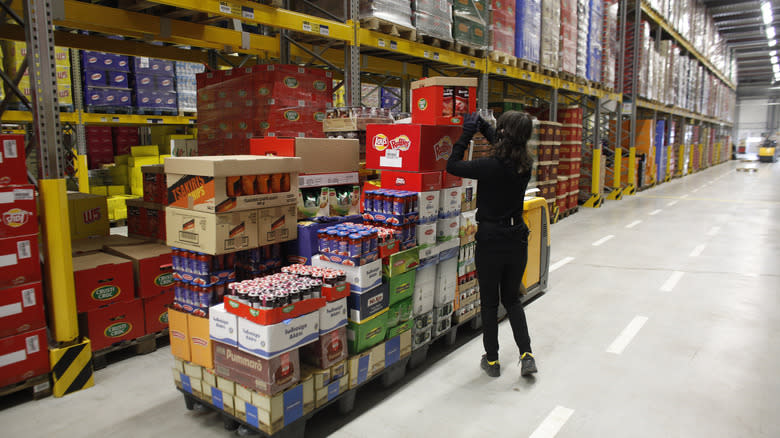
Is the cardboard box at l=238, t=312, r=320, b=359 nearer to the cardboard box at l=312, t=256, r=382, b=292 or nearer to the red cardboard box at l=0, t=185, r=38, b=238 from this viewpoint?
the cardboard box at l=312, t=256, r=382, b=292

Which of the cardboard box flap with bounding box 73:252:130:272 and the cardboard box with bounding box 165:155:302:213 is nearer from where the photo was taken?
the cardboard box with bounding box 165:155:302:213

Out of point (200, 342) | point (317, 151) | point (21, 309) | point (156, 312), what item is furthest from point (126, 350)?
point (317, 151)

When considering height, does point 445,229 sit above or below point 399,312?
above

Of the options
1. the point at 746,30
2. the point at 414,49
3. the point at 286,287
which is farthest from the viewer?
the point at 746,30

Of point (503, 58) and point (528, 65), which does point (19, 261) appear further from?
point (528, 65)

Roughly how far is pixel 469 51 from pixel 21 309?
673cm

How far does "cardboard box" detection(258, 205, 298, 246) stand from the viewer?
3.26 metres

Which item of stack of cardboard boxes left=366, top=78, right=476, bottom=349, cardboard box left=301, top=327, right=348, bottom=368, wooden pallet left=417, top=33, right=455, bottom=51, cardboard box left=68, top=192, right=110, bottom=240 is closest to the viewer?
cardboard box left=301, top=327, right=348, bottom=368

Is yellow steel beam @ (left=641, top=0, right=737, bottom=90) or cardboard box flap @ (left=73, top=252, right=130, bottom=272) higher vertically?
yellow steel beam @ (left=641, top=0, right=737, bottom=90)

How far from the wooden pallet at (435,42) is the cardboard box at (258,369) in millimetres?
5114

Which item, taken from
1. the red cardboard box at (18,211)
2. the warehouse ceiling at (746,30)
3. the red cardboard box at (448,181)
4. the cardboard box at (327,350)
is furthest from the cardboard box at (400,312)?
the warehouse ceiling at (746,30)

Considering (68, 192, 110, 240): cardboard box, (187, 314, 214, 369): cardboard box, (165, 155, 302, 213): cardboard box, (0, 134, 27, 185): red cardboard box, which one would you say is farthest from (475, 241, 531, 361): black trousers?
(68, 192, 110, 240): cardboard box

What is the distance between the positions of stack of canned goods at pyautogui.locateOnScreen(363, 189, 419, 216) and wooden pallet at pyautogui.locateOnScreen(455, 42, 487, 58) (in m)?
4.43

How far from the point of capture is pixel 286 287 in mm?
2836
